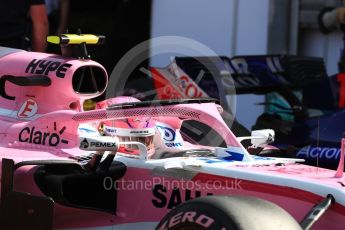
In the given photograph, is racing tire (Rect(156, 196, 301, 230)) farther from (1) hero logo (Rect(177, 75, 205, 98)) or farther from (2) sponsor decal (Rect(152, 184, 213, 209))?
(1) hero logo (Rect(177, 75, 205, 98))

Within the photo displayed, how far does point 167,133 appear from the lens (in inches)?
189

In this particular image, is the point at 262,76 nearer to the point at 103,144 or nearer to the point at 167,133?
the point at 167,133

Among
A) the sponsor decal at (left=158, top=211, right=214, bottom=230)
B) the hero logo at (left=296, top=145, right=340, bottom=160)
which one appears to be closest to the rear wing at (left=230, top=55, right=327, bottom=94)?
the hero logo at (left=296, top=145, right=340, bottom=160)

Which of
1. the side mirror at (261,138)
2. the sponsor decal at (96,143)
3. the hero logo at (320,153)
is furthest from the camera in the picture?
the hero logo at (320,153)

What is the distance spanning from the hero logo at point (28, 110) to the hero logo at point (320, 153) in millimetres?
2189

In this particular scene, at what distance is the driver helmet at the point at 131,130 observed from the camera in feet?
14.8

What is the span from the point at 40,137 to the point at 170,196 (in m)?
0.90

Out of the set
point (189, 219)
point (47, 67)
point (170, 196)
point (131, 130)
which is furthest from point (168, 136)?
point (189, 219)

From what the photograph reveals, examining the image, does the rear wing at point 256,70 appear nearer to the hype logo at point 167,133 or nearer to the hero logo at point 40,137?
the hype logo at point 167,133

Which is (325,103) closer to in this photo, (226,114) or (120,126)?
(226,114)

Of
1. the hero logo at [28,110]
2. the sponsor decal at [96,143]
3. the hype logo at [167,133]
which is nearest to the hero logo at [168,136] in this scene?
the hype logo at [167,133]

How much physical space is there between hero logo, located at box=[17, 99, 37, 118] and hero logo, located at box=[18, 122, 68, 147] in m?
0.23

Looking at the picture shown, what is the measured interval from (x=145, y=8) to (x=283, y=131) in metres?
4.22

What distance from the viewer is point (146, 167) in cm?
435
